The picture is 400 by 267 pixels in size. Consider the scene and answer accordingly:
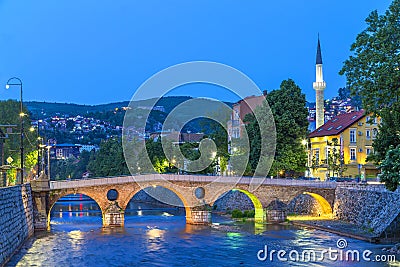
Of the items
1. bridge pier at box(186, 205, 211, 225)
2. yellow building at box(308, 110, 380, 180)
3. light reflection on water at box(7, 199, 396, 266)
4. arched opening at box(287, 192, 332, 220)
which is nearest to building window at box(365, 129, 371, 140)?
yellow building at box(308, 110, 380, 180)

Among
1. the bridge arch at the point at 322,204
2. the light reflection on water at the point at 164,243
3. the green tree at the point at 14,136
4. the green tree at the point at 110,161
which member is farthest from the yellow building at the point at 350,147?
the green tree at the point at 110,161

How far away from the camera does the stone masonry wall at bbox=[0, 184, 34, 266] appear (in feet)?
110

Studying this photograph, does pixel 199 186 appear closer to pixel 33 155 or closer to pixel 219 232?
pixel 219 232

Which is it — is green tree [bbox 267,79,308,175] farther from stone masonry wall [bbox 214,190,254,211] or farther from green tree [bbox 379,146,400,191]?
green tree [bbox 379,146,400,191]

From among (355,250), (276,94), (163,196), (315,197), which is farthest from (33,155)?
(355,250)

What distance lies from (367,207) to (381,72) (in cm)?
1562

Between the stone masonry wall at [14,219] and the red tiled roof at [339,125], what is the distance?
35.8m

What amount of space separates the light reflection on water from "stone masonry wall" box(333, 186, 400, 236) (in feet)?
8.32

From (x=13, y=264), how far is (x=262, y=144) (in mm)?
36097

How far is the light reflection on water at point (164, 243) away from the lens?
3659 centimetres

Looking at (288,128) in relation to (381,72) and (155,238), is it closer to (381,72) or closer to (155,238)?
(155,238)

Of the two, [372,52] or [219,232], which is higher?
[372,52]

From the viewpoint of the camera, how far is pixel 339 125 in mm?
73625

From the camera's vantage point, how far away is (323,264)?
34.5m
